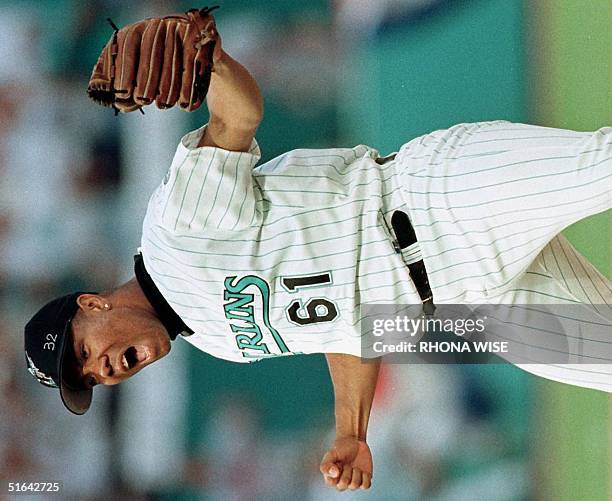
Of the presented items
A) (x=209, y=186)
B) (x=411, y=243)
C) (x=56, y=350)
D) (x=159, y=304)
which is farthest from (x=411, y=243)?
(x=56, y=350)

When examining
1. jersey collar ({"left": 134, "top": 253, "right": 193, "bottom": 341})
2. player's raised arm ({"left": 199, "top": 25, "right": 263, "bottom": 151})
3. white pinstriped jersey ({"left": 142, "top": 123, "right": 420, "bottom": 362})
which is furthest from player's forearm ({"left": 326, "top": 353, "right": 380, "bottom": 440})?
player's raised arm ({"left": 199, "top": 25, "right": 263, "bottom": 151})

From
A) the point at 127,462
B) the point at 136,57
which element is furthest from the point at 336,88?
the point at 127,462

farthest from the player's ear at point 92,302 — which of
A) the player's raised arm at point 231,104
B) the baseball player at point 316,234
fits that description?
the player's raised arm at point 231,104

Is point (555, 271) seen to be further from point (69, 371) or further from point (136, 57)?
point (69, 371)

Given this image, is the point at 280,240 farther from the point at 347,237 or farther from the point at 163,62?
the point at 163,62

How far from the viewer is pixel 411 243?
2.95 feet

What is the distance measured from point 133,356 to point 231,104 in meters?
0.40

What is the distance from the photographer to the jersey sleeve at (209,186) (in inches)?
35.9

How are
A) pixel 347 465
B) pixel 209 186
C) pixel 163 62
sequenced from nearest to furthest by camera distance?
pixel 163 62, pixel 209 186, pixel 347 465

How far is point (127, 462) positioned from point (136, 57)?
842mm

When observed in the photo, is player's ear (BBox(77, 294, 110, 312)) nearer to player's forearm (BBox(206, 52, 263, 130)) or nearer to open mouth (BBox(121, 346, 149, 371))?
open mouth (BBox(121, 346, 149, 371))

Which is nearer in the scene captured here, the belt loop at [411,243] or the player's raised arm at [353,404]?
the belt loop at [411,243]

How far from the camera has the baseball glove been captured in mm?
805

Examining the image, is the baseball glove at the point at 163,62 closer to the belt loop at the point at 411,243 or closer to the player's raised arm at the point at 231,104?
the player's raised arm at the point at 231,104
